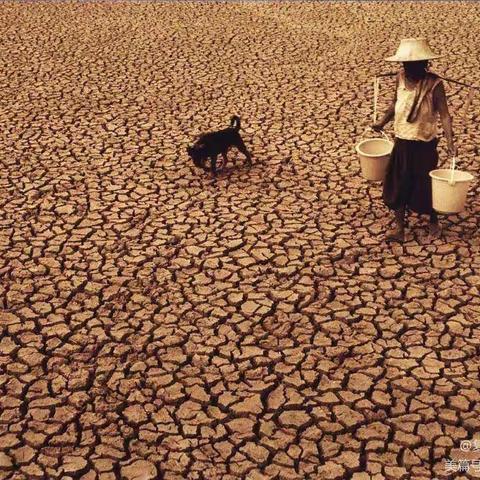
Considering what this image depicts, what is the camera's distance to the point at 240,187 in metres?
7.43

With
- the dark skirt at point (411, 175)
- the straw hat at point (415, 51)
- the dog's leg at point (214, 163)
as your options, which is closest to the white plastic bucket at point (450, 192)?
the dark skirt at point (411, 175)

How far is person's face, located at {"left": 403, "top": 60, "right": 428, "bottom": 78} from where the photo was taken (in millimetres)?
5746

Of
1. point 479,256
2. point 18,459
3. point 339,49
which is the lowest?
point 18,459

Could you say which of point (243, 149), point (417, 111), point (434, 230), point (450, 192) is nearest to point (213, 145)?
point (243, 149)

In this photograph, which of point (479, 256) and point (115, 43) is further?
point (115, 43)

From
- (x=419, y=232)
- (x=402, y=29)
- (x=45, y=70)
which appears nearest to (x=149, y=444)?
(x=419, y=232)

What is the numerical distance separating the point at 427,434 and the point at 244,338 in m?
1.48

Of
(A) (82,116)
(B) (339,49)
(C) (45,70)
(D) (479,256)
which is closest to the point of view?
(D) (479,256)

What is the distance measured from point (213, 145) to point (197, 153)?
0.19m

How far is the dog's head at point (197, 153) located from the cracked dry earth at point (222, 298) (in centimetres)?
19

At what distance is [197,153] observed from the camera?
7.50 meters

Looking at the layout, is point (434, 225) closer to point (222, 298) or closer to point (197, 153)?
point (222, 298)

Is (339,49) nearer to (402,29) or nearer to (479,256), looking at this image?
(402,29)

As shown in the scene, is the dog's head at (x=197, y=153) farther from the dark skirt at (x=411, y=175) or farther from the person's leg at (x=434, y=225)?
the person's leg at (x=434, y=225)
